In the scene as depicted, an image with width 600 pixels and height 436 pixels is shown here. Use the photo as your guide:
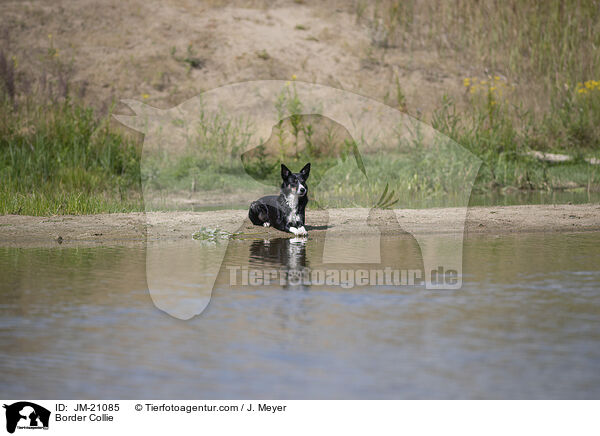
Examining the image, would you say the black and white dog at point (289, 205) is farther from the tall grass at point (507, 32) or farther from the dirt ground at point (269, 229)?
the tall grass at point (507, 32)

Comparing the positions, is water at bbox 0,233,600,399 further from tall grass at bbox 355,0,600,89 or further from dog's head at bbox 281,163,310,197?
tall grass at bbox 355,0,600,89

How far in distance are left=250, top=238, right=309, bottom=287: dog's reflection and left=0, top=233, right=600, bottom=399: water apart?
0.66 feet

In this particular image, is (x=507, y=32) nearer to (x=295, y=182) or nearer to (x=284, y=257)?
(x=295, y=182)

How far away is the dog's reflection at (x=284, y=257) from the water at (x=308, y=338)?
0.20m

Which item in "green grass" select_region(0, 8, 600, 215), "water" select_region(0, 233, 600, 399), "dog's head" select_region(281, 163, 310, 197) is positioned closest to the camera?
"water" select_region(0, 233, 600, 399)

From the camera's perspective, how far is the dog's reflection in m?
9.40
